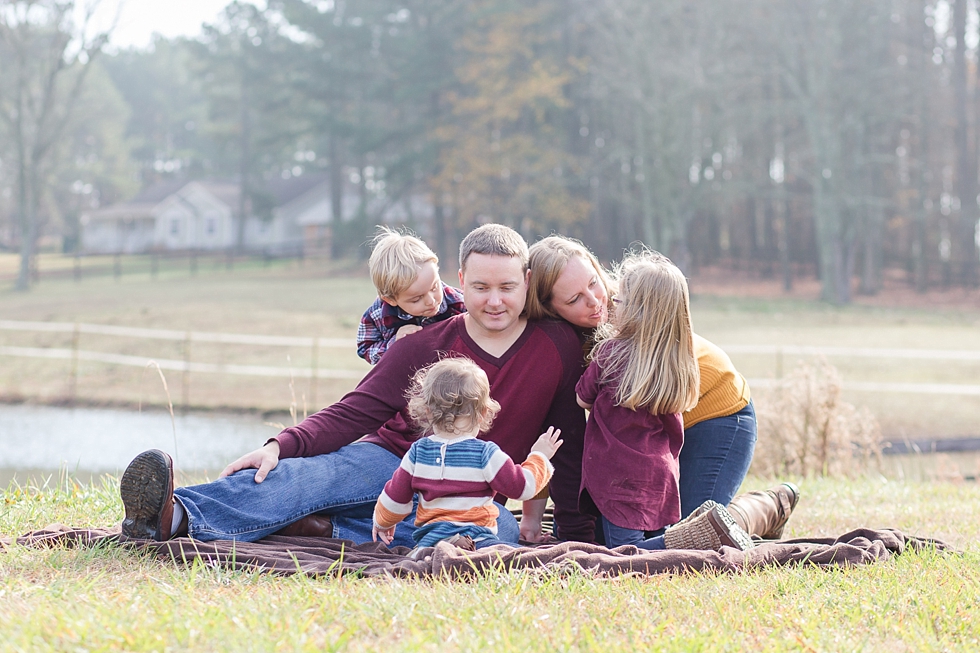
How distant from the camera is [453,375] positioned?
3.45 meters

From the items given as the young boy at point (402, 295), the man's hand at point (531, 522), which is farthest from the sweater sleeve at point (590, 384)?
the young boy at point (402, 295)

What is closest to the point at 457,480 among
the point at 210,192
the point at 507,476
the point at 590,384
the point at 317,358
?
the point at 507,476

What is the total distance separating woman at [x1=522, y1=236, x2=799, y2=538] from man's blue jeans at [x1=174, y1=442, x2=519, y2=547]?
0.89m

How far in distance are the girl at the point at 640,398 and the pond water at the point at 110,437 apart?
504 centimetres

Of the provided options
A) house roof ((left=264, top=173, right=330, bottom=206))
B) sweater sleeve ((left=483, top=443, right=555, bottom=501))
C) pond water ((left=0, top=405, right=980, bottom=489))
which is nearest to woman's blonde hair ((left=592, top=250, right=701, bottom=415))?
sweater sleeve ((left=483, top=443, right=555, bottom=501))

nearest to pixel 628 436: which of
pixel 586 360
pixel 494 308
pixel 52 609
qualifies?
pixel 586 360

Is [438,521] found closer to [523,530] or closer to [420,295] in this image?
[523,530]

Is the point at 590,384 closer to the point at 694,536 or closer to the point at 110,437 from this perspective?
the point at 694,536

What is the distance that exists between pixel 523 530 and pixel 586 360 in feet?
2.55

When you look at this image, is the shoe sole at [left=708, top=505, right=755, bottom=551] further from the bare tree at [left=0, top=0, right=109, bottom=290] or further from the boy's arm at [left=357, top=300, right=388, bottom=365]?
the bare tree at [left=0, top=0, right=109, bottom=290]

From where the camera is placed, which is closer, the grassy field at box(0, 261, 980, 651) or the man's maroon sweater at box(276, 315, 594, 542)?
the grassy field at box(0, 261, 980, 651)

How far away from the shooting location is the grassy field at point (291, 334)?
1292 cm

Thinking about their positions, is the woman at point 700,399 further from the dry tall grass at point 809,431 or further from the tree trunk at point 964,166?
the tree trunk at point 964,166

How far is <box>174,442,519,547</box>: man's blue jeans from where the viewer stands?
3742 millimetres
